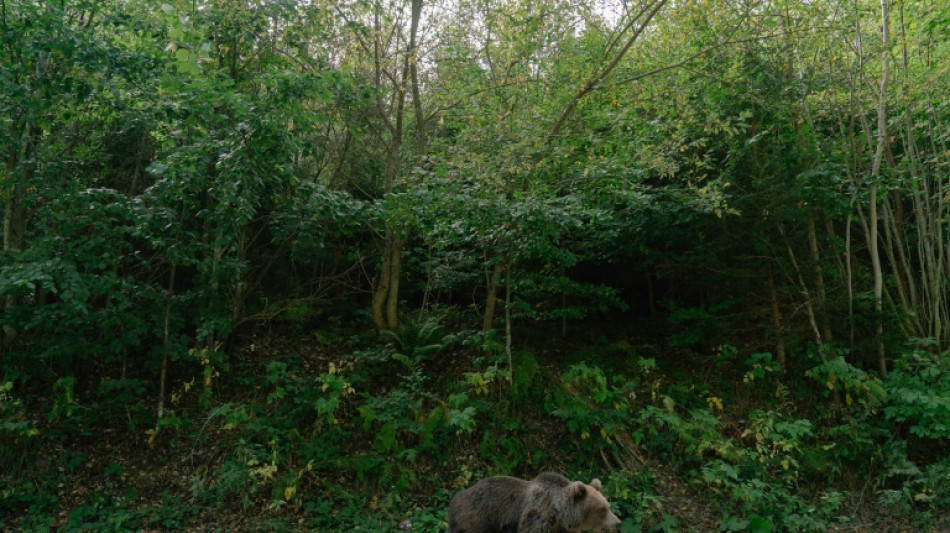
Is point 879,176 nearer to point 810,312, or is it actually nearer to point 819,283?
point 819,283

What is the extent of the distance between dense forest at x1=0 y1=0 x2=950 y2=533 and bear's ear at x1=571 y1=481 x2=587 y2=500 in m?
2.00

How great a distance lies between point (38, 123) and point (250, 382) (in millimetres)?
4298

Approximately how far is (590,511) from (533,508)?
0.47 meters

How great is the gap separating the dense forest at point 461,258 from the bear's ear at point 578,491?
200 cm

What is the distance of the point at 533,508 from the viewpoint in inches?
186

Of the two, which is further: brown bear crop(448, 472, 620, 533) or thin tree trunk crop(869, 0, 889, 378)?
thin tree trunk crop(869, 0, 889, 378)

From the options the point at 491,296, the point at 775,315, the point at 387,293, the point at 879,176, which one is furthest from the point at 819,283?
the point at 387,293

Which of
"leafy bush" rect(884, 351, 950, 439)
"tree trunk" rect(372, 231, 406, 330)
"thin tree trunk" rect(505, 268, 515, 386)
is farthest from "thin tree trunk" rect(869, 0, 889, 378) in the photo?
"tree trunk" rect(372, 231, 406, 330)

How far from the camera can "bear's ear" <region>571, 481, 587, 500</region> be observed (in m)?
4.68

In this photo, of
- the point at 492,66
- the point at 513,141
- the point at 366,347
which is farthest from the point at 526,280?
the point at 492,66

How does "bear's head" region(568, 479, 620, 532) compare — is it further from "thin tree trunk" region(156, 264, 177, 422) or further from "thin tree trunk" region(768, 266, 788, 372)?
"thin tree trunk" region(156, 264, 177, 422)

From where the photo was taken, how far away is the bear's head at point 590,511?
4.69 metres

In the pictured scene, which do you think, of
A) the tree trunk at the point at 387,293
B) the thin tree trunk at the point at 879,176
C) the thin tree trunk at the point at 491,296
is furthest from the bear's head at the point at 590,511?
the thin tree trunk at the point at 879,176

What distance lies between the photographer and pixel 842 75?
29.0ft
